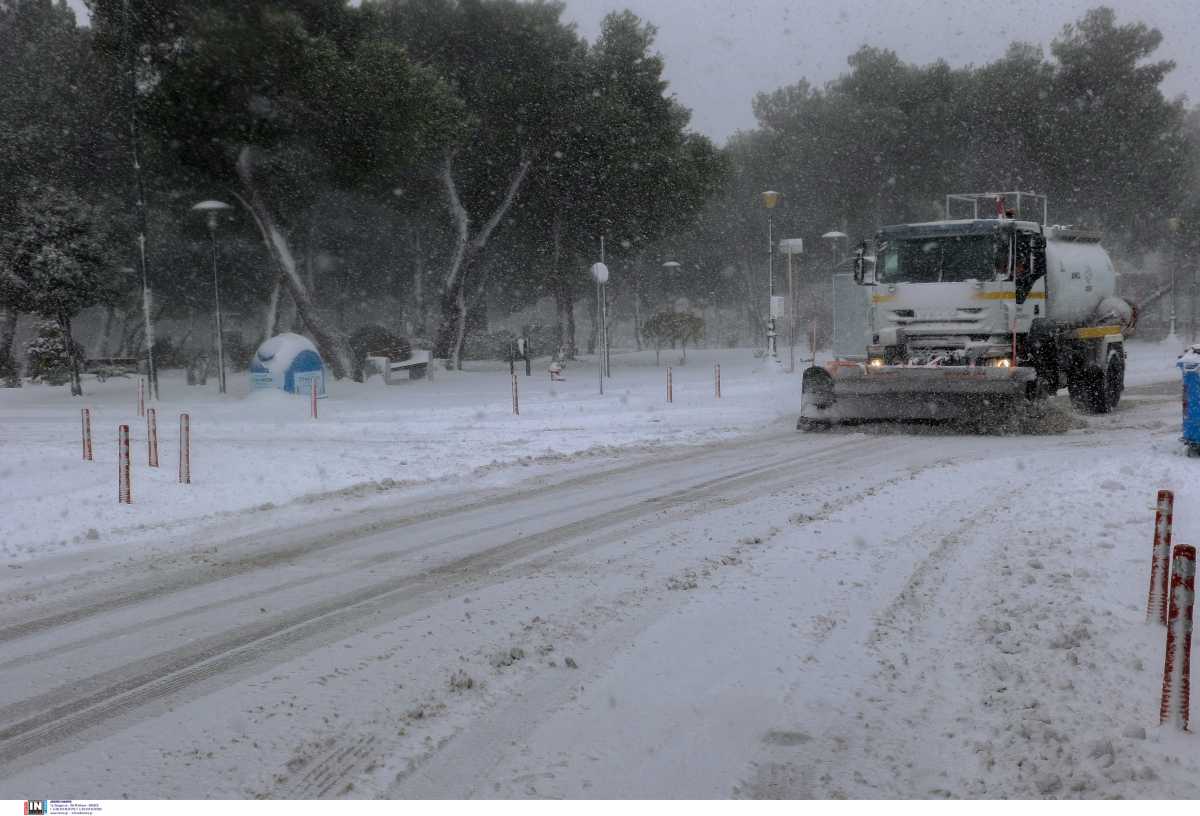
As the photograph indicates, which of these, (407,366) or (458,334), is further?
(458,334)

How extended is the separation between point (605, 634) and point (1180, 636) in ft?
9.46

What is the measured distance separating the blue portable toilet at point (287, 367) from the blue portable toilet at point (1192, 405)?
19002 millimetres

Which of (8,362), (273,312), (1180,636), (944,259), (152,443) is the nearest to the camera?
(1180,636)

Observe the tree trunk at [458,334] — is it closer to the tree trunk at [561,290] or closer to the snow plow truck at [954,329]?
the tree trunk at [561,290]

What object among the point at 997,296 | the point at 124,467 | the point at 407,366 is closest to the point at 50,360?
the point at 407,366

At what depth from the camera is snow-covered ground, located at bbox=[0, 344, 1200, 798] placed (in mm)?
4156

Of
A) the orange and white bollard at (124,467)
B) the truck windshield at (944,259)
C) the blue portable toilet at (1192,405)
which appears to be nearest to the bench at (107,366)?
the orange and white bollard at (124,467)

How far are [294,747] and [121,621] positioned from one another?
2.70 m

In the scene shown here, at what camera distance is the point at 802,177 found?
55781 mm

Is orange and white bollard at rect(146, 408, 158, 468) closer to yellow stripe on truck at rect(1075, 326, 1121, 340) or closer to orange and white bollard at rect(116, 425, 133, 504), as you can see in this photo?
orange and white bollard at rect(116, 425, 133, 504)

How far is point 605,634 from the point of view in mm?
5898

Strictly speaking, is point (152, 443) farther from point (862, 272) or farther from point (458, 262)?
point (458, 262)

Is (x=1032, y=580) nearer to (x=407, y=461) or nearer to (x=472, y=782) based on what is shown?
(x=472, y=782)

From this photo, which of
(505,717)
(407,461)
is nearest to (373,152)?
(407,461)
